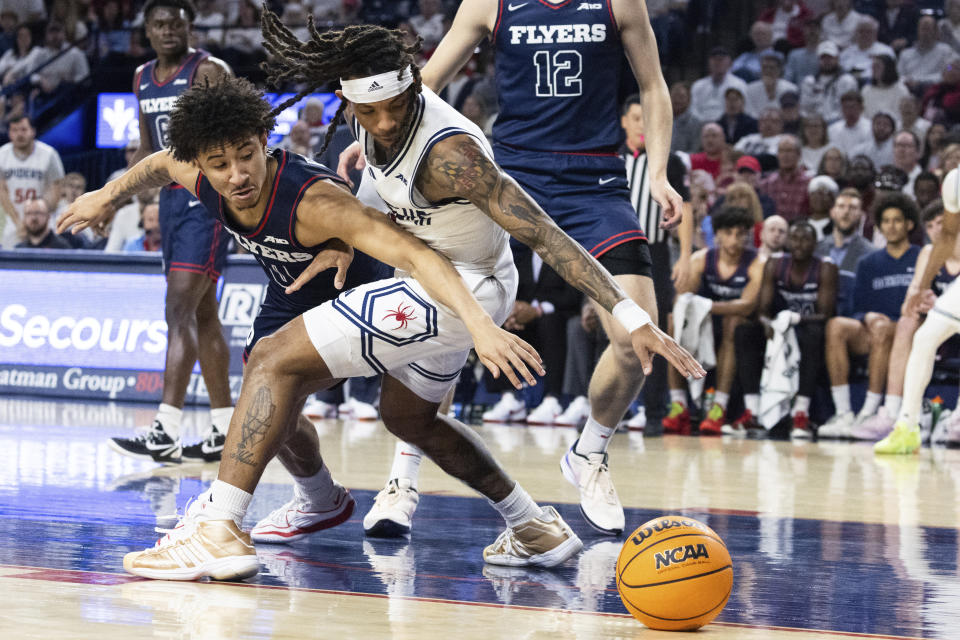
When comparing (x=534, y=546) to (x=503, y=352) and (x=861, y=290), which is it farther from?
(x=861, y=290)

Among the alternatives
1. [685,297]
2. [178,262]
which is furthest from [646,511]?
[685,297]

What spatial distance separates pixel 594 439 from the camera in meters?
5.09

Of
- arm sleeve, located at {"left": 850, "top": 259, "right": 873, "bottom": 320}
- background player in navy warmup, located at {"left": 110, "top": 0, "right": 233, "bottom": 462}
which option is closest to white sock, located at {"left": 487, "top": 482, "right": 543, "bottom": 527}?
background player in navy warmup, located at {"left": 110, "top": 0, "right": 233, "bottom": 462}

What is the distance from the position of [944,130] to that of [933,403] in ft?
10.8

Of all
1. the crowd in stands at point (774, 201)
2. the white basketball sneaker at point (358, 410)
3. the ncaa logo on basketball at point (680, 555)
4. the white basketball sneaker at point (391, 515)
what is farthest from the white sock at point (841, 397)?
the ncaa logo on basketball at point (680, 555)

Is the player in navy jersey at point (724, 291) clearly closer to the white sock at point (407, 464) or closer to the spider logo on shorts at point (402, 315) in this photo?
the white sock at point (407, 464)

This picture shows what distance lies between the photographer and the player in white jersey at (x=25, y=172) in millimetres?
13508

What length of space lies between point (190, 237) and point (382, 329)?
3.39 m

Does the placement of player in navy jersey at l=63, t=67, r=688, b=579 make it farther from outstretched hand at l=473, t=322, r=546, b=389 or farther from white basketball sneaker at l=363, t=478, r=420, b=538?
white basketball sneaker at l=363, t=478, r=420, b=538

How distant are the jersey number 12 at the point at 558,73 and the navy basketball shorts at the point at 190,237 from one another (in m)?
2.29

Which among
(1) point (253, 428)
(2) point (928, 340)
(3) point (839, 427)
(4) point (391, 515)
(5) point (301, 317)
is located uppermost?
(5) point (301, 317)

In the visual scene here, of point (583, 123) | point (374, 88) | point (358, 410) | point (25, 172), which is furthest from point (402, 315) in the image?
point (25, 172)

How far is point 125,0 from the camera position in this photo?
17.9 metres

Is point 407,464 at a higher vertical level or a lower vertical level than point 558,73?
lower
